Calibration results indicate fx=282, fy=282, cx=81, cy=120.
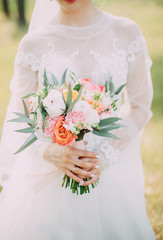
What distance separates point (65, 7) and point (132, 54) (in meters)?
A: 0.68

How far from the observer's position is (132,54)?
2.43 m

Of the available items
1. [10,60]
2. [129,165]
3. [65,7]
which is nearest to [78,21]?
[65,7]


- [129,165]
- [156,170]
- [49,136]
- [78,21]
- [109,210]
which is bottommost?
[156,170]

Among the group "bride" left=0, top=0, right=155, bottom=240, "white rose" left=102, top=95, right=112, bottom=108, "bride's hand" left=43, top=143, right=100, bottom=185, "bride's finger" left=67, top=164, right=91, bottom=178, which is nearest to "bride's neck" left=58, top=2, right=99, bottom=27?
"bride" left=0, top=0, right=155, bottom=240

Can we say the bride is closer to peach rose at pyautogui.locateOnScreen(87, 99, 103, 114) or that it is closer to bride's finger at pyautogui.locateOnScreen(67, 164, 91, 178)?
bride's finger at pyautogui.locateOnScreen(67, 164, 91, 178)

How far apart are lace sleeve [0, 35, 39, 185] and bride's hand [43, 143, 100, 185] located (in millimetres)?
438

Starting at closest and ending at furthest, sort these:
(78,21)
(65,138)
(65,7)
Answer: (65,138) → (65,7) → (78,21)

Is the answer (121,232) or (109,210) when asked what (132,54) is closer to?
(109,210)

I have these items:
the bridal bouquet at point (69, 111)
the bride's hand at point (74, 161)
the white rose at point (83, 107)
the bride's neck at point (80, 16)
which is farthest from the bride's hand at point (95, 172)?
the bride's neck at point (80, 16)

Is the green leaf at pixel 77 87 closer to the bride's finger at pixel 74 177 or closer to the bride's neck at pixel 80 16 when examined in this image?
the bride's finger at pixel 74 177

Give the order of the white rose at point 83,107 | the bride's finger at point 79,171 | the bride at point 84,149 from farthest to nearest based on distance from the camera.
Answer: the bride at point 84,149 < the bride's finger at point 79,171 < the white rose at point 83,107

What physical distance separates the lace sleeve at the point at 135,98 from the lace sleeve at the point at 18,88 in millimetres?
794

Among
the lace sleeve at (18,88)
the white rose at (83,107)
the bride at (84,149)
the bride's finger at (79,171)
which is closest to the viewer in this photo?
the white rose at (83,107)

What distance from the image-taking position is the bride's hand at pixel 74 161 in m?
2.12
